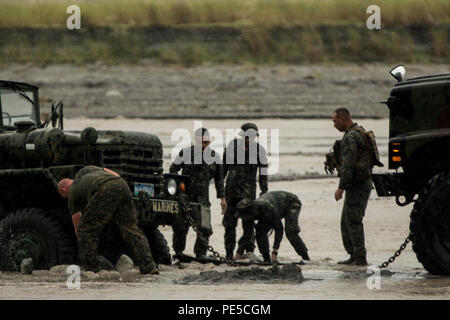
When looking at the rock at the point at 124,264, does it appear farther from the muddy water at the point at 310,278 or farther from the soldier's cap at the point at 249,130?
the soldier's cap at the point at 249,130

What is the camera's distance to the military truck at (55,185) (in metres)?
12.2

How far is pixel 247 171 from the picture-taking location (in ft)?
46.0

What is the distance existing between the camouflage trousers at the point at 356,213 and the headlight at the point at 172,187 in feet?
5.92

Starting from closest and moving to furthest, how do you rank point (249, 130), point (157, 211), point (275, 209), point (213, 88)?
point (157, 211) → point (275, 209) → point (249, 130) → point (213, 88)

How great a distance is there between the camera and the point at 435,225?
11.7 metres

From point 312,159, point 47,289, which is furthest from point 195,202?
point 312,159

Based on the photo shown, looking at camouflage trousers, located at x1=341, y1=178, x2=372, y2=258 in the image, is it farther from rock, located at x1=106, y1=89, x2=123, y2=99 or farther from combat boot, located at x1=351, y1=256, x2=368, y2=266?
rock, located at x1=106, y1=89, x2=123, y2=99

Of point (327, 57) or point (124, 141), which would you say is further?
point (327, 57)

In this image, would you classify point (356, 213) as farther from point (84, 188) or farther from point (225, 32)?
point (225, 32)

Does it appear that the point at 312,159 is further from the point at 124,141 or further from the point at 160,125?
the point at 124,141

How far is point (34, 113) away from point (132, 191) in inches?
→ 74.5

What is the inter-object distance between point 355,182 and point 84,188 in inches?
120

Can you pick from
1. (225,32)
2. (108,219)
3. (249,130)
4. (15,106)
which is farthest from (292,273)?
(225,32)
